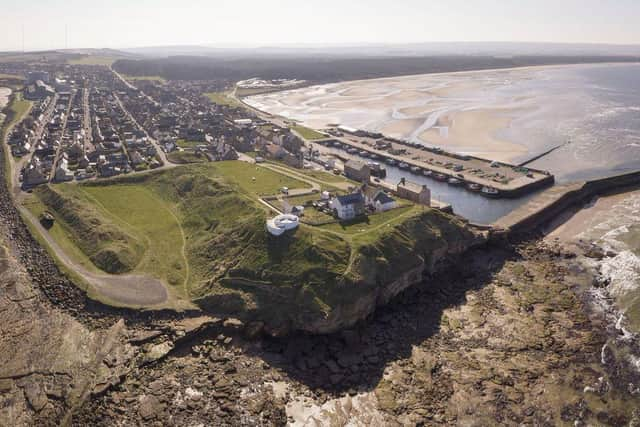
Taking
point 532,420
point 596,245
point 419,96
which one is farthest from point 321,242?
point 419,96

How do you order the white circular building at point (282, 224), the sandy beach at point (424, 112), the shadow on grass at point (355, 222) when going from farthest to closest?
the sandy beach at point (424, 112)
the shadow on grass at point (355, 222)
the white circular building at point (282, 224)

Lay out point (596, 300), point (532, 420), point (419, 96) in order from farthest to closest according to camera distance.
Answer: point (419, 96), point (596, 300), point (532, 420)

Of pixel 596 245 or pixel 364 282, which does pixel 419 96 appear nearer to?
pixel 596 245

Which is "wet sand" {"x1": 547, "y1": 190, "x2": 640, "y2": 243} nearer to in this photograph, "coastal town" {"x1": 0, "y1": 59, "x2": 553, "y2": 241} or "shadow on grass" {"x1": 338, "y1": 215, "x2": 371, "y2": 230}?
"coastal town" {"x1": 0, "y1": 59, "x2": 553, "y2": 241}

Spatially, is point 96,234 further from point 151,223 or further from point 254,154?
point 254,154

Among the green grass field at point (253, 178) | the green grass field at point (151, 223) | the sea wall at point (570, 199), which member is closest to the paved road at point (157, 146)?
the green grass field at point (253, 178)

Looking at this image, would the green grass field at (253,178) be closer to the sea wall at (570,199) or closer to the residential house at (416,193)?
the residential house at (416,193)
